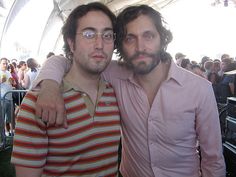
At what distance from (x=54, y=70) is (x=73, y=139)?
0.45m

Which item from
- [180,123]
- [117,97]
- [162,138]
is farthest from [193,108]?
[117,97]

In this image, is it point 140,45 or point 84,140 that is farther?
point 140,45

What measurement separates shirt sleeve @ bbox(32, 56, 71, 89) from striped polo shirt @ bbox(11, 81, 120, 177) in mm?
80

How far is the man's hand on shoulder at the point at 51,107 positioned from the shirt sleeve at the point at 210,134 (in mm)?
805

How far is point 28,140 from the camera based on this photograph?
137 cm

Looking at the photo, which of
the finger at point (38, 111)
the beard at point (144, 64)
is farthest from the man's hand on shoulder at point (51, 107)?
the beard at point (144, 64)

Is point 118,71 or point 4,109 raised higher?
point 118,71

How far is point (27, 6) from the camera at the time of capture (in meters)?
13.8

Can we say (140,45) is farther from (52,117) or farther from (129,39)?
(52,117)

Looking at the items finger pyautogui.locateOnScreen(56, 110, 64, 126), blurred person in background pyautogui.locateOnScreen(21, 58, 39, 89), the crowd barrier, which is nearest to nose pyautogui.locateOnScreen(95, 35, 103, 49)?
finger pyautogui.locateOnScreen(56, 110, 64, 126)

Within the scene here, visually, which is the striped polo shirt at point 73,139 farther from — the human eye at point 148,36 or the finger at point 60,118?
the human eye at point 148,36

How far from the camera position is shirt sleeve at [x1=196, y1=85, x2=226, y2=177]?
1.68 metres

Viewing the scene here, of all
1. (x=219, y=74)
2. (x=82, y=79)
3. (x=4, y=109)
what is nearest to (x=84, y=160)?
(x=82, y=79)

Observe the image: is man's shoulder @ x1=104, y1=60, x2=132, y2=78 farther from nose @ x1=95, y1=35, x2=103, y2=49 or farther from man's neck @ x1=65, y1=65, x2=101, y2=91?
nose @ x1=95, y1=35, x2=103, y2=49
